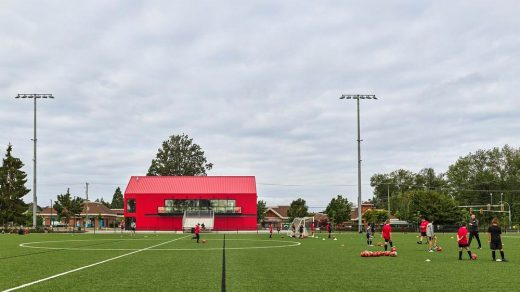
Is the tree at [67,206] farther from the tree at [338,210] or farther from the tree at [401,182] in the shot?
the tree at [401,182]

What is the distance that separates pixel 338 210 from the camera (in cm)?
11238

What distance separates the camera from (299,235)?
5584cm

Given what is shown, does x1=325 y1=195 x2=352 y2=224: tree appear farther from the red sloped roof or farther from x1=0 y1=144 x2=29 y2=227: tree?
x1=0 y1=144 x2=29 y2=227: tree

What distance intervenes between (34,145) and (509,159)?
4334 inches

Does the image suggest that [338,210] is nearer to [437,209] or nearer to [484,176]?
[437,209]

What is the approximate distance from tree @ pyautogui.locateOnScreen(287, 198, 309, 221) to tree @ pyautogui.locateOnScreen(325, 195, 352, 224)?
56.4ft

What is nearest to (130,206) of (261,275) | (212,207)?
(212,207)

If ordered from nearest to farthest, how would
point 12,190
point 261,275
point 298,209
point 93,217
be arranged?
point 261,275 → point 12,190 → point 298,209 → point 93,217

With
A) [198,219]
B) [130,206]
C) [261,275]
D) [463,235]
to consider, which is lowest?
[198,219]

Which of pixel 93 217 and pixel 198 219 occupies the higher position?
pixel 198 219

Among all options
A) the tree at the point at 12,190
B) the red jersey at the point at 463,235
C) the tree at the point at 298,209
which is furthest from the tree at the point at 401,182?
the red jersey at the point at 463,235

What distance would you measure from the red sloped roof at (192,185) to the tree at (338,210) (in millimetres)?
20229

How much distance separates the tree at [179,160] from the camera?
134 m

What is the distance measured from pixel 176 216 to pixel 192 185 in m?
6.84
